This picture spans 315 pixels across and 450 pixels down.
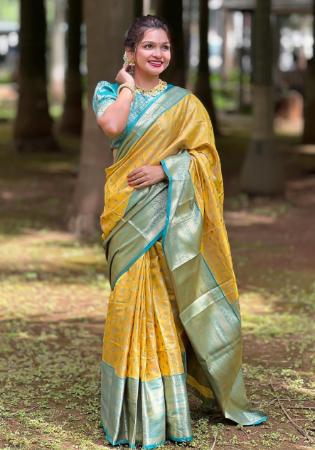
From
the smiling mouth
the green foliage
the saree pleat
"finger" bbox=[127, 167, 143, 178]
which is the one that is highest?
the green foliage

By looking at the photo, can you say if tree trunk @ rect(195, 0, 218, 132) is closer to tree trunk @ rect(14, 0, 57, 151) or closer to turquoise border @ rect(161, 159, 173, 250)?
tree trunk @ rect(14, 0, 57, 151)

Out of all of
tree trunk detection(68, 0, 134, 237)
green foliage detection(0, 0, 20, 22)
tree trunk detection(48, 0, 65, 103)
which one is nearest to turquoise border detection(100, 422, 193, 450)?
tree trunk detection(68, 0, 134, 237)

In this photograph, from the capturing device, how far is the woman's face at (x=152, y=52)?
181 inches

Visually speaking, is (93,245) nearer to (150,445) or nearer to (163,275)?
(163,275)

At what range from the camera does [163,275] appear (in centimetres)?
469

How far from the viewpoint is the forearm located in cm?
451

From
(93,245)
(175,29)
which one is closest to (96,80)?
(93,245)

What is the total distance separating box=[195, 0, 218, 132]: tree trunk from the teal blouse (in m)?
13.9

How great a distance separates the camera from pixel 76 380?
5836 mm

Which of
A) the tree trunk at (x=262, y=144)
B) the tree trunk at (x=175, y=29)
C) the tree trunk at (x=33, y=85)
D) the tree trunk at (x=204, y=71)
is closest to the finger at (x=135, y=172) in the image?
the tree trunk at (x=262, y=144)

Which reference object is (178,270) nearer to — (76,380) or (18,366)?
(76,380)

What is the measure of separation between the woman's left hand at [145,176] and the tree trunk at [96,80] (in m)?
5.49

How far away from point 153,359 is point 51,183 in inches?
375

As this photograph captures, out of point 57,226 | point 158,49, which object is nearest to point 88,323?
point 158,49
